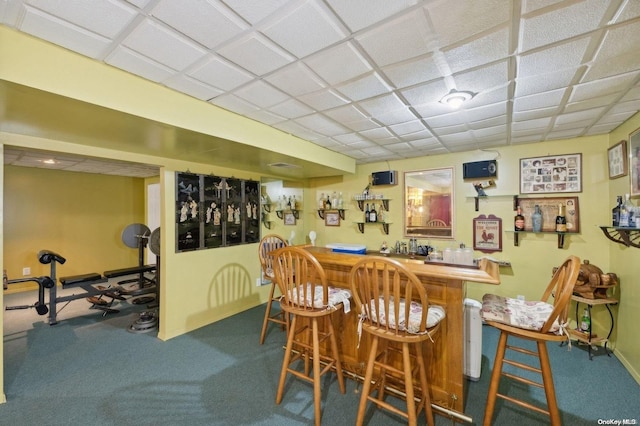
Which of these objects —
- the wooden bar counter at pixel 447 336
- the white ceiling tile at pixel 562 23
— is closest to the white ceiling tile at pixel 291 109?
the wooden bar counter at pixel 447 336

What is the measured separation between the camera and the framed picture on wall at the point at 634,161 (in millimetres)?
2279

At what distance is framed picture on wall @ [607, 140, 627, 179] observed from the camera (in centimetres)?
254

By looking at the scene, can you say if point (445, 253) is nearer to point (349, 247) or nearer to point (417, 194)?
point (349, 247)

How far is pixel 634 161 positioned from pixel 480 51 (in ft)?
6.93

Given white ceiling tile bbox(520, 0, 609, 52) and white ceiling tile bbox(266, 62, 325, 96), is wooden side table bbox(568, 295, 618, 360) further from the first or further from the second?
white ceiling tile bbox(266, 62, 325, 96)

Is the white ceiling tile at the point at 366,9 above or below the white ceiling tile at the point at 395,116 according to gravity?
above

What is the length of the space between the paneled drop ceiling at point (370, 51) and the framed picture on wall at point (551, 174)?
2.37 ft

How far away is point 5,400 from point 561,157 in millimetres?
5785

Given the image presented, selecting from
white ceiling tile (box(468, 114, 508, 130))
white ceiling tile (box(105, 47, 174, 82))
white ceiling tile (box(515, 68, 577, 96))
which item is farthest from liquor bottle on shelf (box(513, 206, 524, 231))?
white ceiling tile (box(105, 47, 174, 82))

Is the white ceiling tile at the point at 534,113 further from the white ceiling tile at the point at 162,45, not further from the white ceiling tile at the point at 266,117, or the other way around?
the white ceiling tile at the point at 162,45

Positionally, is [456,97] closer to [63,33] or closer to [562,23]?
[562,23]

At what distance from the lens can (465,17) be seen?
1.24m

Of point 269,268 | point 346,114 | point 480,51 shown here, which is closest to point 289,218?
point 269,268

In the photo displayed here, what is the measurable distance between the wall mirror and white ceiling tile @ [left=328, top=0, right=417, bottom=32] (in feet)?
10.1
